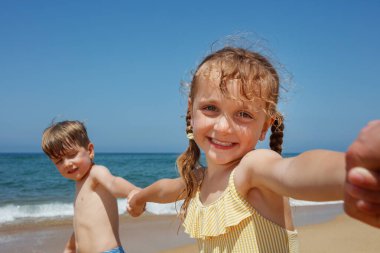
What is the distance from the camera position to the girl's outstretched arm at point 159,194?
2.68m

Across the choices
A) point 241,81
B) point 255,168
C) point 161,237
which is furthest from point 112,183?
point 161,237

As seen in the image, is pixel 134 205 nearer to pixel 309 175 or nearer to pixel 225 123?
pixel 225 123

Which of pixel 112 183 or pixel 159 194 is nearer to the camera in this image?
pixel 159 194

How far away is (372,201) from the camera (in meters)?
0.89

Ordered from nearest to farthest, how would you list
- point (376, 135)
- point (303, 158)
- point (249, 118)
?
point (376, 135) → point (303, 158) → point (249, 118)

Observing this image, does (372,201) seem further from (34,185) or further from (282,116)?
(34,185)

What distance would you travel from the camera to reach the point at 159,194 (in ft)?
9.20

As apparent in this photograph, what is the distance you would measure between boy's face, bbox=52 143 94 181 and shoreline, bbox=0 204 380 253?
227 centimetres

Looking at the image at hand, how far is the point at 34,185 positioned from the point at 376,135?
16531 mm

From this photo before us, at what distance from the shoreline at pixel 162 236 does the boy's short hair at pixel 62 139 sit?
2424mm

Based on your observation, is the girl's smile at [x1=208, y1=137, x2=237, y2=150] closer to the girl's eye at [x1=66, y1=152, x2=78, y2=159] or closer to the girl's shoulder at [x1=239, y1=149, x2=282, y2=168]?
the girl's shoulder at [x1=239, y1=149, x2=282, y2=168]

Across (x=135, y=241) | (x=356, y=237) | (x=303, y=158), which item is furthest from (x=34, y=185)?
(x=303, y=158)

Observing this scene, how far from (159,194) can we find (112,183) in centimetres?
95

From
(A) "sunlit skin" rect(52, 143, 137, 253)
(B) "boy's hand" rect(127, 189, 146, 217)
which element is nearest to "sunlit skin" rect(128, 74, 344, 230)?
(B) "boy's hand" rect(127, 189, 146, 217)
